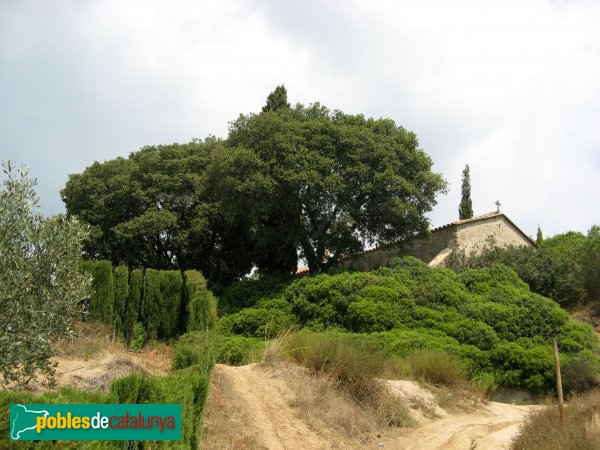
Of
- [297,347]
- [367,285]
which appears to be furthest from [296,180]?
[297,347]

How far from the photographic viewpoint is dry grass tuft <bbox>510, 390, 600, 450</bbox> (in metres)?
8.88

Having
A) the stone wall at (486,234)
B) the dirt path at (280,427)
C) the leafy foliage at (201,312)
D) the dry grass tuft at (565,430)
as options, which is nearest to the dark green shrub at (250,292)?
the leafy foliage at (201,312)

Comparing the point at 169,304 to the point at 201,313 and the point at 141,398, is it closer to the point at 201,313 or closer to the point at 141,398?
the point at 201,313

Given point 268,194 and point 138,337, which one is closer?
point 138,337

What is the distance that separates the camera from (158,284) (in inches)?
741

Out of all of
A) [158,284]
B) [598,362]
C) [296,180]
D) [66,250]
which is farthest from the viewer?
[296,180]

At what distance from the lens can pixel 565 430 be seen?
9383 millimetres

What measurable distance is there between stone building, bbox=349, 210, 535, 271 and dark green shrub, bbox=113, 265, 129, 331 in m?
10.9

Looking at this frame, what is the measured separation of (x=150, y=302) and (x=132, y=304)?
64 centimetres

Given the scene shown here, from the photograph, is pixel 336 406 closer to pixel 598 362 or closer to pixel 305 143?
pixel 598 362

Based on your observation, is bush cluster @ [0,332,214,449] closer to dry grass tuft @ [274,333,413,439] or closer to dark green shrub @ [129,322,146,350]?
dry grass tuft @ [274,333,413,439]

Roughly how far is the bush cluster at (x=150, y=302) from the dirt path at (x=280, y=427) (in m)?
4.55

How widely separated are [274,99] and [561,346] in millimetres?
17528

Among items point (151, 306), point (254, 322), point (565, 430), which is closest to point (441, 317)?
point (254, 322)
